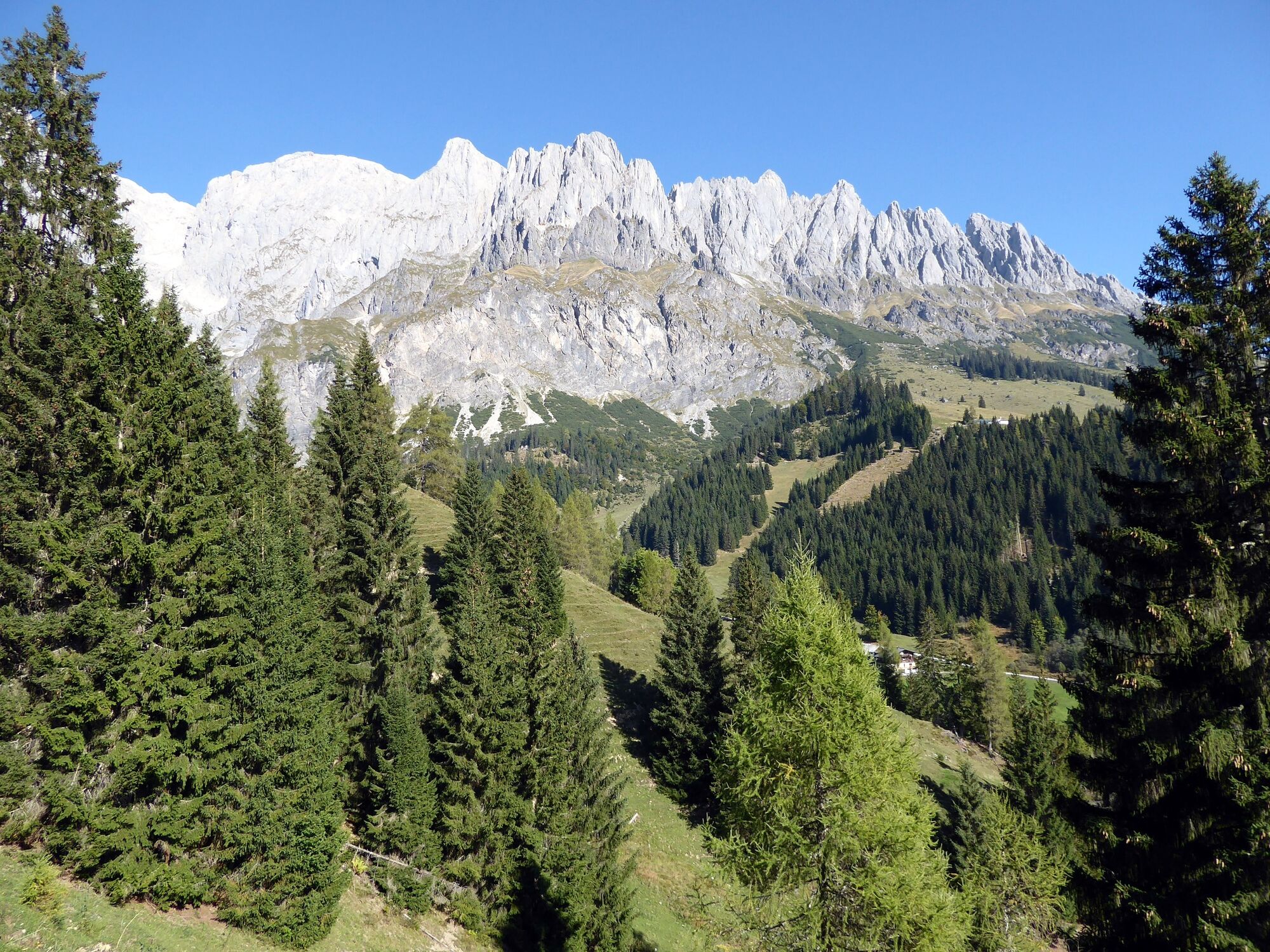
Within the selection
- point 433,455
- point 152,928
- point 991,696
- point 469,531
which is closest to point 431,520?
point 433,455

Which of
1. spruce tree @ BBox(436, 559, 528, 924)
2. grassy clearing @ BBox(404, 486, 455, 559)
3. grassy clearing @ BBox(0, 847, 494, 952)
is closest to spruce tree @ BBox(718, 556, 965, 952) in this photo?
grassy clearing @ BBox(0, 847, 494, 952)

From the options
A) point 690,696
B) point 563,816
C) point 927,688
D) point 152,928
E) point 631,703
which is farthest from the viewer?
point 927,688

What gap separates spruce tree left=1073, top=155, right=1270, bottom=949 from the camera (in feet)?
40.2

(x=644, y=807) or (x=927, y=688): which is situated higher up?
(x=927, y=688)

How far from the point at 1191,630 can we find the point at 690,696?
3741 centimetres

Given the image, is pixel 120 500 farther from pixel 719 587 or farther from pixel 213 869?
pixel 719 587

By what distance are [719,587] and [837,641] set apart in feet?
570

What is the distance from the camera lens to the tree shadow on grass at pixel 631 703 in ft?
163

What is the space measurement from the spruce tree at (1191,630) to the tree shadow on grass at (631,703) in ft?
126

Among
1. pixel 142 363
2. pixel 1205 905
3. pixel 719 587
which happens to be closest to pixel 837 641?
pixel 1205 905

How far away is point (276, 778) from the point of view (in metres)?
21.5

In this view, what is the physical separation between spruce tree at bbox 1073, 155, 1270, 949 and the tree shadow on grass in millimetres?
38325

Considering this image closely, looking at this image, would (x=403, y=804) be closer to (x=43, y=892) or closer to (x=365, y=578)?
(x=365, y=578)

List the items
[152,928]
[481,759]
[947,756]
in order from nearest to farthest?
[152,928]
[481,759]
[947,756]
